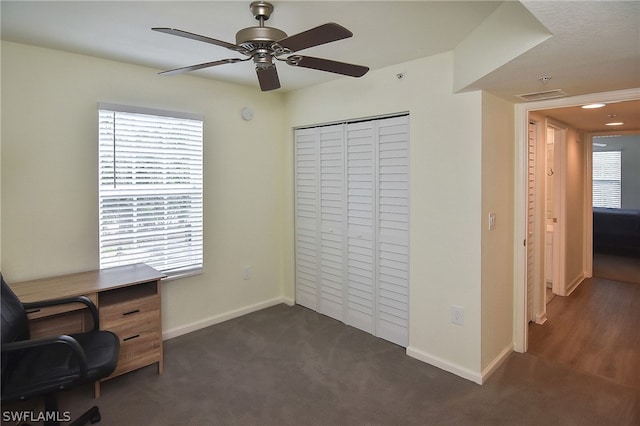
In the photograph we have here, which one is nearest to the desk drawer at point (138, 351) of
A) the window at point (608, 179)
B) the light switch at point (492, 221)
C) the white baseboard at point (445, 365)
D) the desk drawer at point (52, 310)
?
the desk drawer at point (52, 310)

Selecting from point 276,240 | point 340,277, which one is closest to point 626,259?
point 340,277

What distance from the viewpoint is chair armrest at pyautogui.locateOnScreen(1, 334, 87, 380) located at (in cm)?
168

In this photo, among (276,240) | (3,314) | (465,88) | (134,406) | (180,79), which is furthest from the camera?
(276,240)

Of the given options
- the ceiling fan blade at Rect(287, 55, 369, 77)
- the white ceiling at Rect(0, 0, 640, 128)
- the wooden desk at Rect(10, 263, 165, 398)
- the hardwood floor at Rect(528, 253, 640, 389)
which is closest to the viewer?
the white ceiling at Rect(0, 0, 640, 128)

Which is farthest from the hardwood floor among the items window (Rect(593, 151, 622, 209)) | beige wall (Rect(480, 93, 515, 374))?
window (Rect(593, 151, 622, 209))

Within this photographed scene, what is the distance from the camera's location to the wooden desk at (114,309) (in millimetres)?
2297

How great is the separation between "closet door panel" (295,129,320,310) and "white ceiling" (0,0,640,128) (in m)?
1.26

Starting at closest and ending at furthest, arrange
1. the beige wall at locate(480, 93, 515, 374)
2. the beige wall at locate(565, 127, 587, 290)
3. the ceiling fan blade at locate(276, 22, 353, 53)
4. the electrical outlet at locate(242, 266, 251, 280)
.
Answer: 1. the ceiling fan blade at locate(276, 22, 353, 53)
2. the beige wall at locate(480, 93, 515, 374)
3. the electrical outlet at locate(242, 266, 251, 280)
4. the beige wall at locate(565, 127, 587, 290)

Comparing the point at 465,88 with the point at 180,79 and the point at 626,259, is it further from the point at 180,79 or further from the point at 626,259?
the point at 626,259

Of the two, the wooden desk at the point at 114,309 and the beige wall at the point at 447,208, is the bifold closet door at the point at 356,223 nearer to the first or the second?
the beige wall at the point at 447,208

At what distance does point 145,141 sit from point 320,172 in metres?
1.60

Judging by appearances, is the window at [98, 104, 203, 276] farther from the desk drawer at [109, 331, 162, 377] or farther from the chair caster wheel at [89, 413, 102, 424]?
the chair caster wheel at [89, 413, 102, 424]

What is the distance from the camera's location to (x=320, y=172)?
3.71 metres

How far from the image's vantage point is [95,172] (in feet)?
9.24
